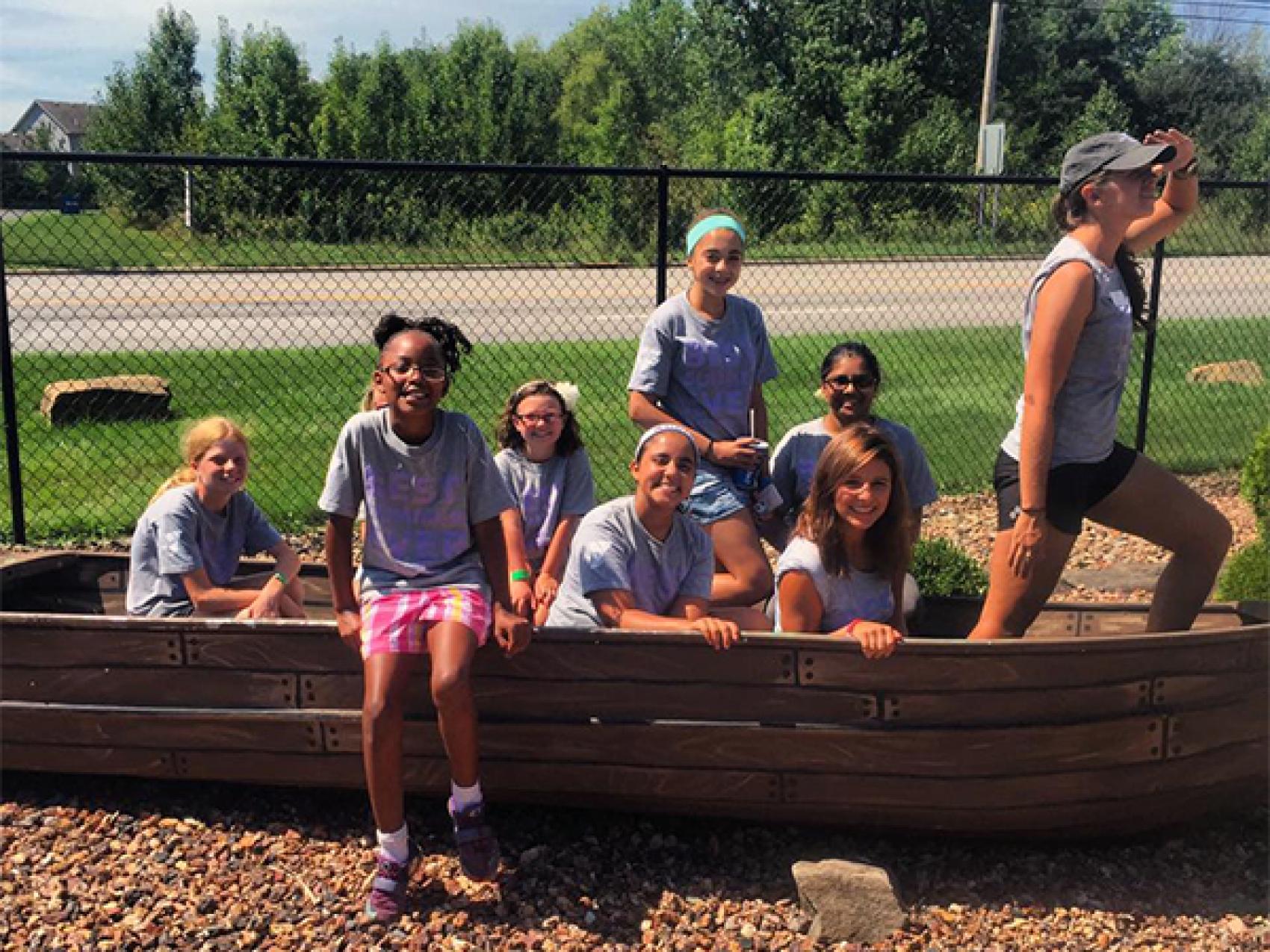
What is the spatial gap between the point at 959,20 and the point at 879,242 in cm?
2054

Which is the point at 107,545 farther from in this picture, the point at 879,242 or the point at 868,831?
the point at 879,242

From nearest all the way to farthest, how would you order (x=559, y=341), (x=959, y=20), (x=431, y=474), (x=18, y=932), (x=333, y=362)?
(x=18, y=932) < (x=431, y=474) < (x=333, y=362) < (x=559, y=341) < (x=959, y=20)

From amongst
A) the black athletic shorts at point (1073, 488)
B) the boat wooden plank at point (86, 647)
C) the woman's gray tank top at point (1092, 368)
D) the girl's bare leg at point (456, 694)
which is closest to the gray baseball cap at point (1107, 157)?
the woman's gray tank top at point (1092, 368)

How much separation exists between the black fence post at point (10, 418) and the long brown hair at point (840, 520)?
13.1 ft

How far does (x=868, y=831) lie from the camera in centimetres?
348

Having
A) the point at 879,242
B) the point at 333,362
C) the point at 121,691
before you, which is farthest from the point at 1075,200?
the point at 879,242

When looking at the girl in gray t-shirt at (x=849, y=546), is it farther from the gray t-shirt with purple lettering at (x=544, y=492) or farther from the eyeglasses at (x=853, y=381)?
the gray t-shirt with purple lettering at (x=544, y=492)

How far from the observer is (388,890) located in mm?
Result: 3170

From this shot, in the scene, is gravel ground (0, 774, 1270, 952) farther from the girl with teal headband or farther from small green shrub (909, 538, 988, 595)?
small green shrub (909, 538, 988, 595)

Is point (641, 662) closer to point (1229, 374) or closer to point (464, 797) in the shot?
point (464, 797)

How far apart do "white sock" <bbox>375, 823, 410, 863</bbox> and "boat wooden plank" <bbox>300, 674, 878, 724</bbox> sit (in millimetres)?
340

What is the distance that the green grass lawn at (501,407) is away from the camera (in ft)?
23.5

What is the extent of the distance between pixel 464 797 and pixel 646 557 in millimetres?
822

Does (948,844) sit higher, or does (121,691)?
(121,691)
